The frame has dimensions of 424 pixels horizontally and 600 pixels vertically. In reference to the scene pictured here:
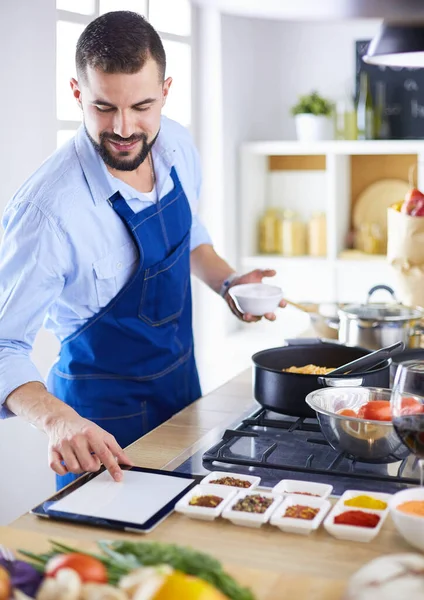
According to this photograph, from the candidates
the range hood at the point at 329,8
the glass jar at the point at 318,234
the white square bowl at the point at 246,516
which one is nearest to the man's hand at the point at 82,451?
the white square bowl at the point at 246,516

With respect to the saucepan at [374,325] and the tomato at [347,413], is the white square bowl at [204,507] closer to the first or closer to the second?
the tomato at [347,413]

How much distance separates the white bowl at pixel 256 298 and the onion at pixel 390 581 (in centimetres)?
118

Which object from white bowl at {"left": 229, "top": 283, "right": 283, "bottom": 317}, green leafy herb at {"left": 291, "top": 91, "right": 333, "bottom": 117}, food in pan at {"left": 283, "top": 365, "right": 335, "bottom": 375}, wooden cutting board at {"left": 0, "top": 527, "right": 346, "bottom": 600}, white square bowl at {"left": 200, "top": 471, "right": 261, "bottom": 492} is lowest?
wooden cutting board at {"left": 0, "top": 527, "right": 346, "bottom": 600}

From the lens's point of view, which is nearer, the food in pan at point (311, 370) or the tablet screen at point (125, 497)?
the tablet screen at point (125, 497)

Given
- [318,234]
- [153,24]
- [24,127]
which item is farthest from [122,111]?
[318,234]

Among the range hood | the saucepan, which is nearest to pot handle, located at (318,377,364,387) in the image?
the saucepan

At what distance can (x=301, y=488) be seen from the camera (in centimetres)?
146

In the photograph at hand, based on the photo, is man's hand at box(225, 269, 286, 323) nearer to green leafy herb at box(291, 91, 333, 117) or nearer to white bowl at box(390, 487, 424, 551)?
white bowl at box(390, 487, 424, 551)

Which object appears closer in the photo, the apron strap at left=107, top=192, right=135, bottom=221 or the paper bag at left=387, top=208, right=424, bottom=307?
the apron strap at left=107, top=192, right=135, bottom=221

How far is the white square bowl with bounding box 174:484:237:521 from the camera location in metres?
1.36

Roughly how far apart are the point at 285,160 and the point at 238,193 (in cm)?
45

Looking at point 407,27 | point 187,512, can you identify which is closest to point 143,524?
point 187,512

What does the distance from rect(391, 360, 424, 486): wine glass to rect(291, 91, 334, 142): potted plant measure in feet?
11.5

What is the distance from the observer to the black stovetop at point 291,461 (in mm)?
1513
